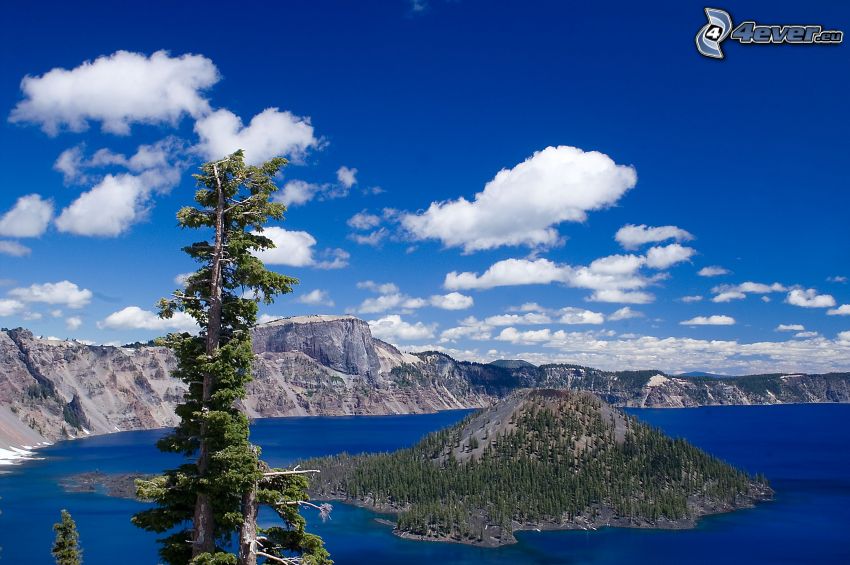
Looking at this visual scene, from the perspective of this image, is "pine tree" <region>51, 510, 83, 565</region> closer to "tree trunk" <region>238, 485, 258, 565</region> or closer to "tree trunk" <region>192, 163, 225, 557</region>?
"tree trunk" <region>192, 163, 225, 557</region>

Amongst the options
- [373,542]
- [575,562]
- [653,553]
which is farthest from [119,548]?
[653,553]

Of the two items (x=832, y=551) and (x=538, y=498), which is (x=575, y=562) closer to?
(x=538, y=498)

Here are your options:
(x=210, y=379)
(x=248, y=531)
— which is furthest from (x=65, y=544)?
(x=248, y=531)

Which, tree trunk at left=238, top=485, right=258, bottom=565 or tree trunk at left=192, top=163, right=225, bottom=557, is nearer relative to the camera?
tree trunk at left=238, top=485, right=258, bottom=565

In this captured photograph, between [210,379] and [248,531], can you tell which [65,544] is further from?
[248,531]

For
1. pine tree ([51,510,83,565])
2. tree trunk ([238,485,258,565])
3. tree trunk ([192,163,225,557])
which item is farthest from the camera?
pine tree ([51,510,83,565])

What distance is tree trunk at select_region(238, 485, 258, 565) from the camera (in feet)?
74.1

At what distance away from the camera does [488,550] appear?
15950cm

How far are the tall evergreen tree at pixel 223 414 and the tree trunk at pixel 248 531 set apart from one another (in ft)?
0.11

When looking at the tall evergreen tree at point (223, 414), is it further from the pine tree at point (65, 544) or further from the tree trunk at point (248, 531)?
the pine tree at point (65, 544)

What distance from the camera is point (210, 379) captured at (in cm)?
2586

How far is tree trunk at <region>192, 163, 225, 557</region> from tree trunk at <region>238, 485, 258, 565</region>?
2121 mm

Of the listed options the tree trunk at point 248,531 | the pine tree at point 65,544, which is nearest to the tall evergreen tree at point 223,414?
the tree trunk at point 248,531

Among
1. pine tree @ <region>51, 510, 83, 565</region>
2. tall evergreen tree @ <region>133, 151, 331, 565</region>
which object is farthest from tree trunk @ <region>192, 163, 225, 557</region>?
pine tree @ <region>51, 510, 83, 565</region>
